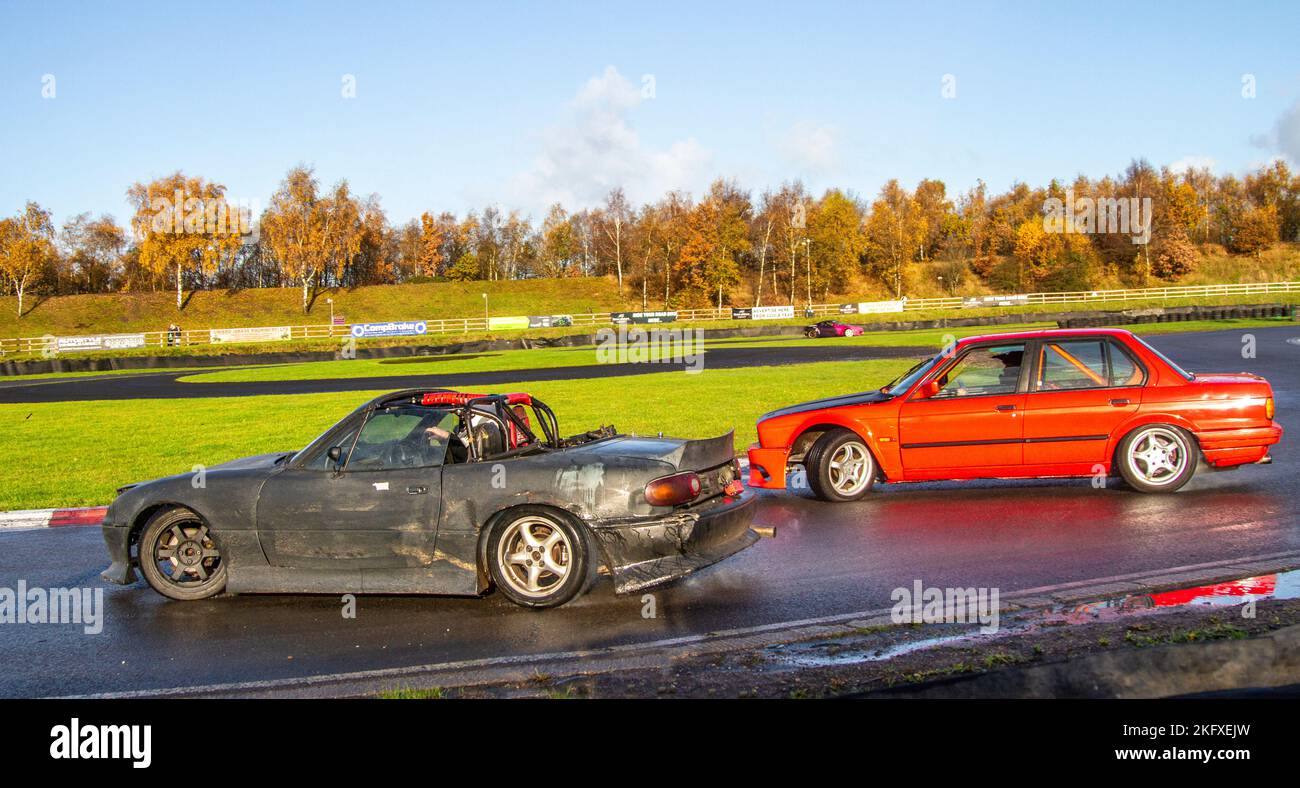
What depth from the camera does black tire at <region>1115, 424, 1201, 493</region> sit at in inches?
334

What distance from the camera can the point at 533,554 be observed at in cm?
605

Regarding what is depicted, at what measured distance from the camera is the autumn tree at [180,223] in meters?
78.6

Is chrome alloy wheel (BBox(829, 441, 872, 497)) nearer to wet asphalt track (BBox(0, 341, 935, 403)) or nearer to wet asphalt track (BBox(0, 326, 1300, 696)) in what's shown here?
wet asphalt track (BBox(0, 326, 1300, 696))

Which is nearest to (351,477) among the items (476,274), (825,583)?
(825,583)

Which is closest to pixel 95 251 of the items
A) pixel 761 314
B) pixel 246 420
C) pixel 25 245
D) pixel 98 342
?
pixel 25 245

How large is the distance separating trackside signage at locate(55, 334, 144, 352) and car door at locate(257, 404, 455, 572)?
58.5m

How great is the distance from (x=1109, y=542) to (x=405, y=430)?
198 inches

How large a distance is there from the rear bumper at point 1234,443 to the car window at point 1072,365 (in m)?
0.96

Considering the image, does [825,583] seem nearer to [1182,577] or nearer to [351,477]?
[1182,577]

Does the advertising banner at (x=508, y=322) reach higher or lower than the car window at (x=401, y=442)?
higher

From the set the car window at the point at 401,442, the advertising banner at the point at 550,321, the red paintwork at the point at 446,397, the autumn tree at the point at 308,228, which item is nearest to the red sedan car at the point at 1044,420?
the red paintwork at the point at 446,397

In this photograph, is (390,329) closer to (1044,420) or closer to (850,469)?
(850,469)

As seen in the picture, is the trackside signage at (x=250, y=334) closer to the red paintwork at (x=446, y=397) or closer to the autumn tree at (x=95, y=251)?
the autumn tree at (x=95, y=251)

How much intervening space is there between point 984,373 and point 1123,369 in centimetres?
121
